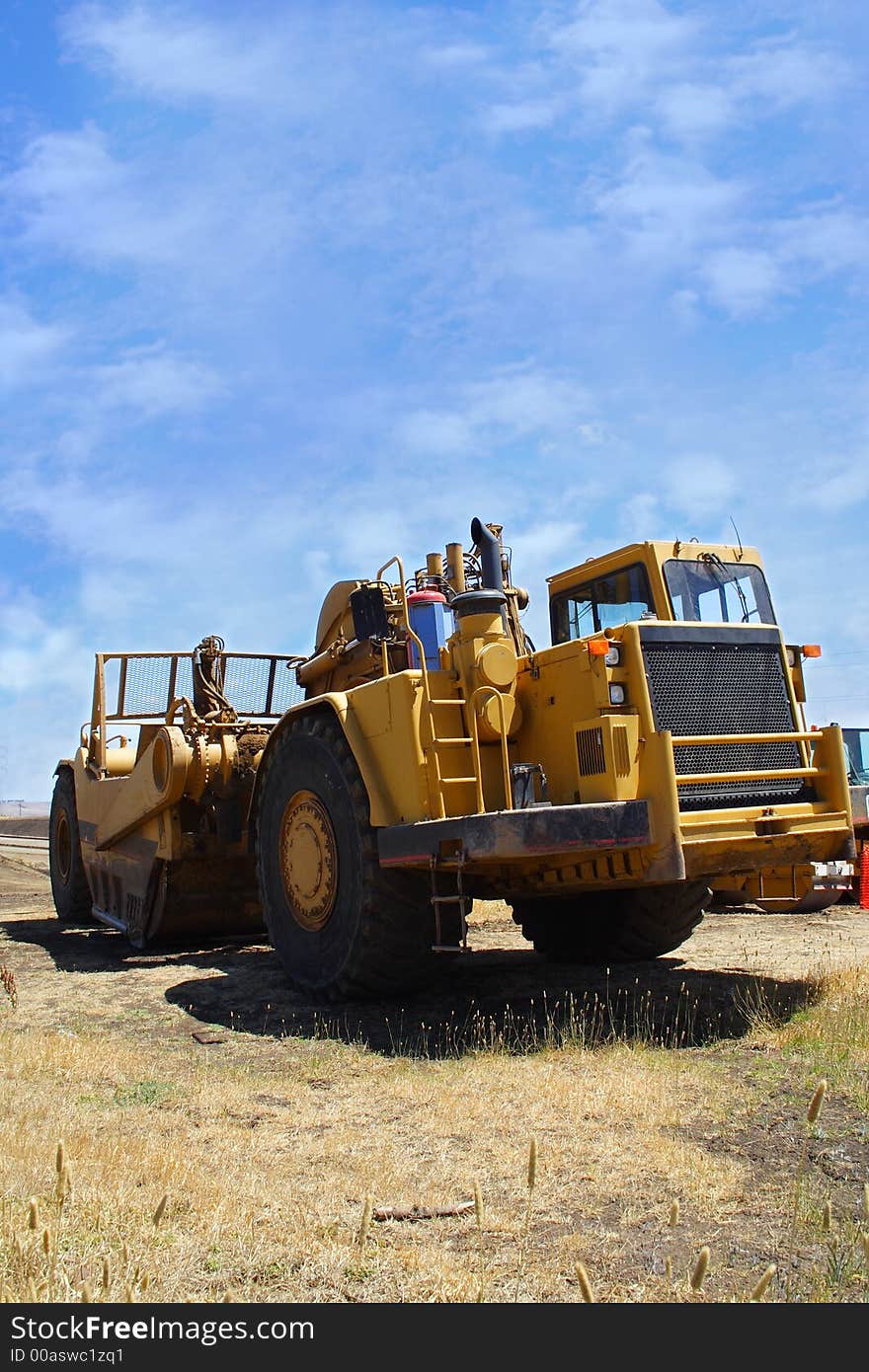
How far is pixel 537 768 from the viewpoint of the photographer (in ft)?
21.5

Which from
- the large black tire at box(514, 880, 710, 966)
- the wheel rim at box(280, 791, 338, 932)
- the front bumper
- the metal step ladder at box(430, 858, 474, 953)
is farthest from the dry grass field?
the front bumper

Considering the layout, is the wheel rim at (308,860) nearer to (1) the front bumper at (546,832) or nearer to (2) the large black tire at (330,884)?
(2) the large black tire at (330,884)

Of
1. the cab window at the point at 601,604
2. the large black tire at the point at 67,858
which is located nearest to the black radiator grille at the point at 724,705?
the cab window at the point at 601,604

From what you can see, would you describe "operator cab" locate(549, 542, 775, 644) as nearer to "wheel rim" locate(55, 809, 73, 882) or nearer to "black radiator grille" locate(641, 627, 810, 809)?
"black radiator grille" locate(641, 627, 810, 809)

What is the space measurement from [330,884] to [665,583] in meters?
2.78

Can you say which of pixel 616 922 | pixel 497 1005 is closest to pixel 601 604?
pixel 616 922

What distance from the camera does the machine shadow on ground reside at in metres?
6.27

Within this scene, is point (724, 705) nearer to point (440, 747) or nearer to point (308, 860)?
point (440, 747)

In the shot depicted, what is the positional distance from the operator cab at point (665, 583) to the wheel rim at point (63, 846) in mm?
7739

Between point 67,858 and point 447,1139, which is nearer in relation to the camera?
point 447,1139

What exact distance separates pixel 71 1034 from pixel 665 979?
12.7 ft
